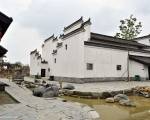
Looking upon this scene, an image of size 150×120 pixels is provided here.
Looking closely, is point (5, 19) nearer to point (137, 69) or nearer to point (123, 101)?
point (123, 101)

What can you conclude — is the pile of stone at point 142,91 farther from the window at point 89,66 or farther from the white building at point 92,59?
the window at point 89,66

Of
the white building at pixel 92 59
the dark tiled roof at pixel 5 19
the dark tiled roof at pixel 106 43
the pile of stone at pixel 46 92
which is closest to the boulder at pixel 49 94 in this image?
the pile of stone at pixel 46 92

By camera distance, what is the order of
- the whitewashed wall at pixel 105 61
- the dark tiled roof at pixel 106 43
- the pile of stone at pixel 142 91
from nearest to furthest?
1. the pile of stone at pixel 142 91
2. the whitewashed wall at pixel 105 61
3. the dark tiled roof at pixel 106 43

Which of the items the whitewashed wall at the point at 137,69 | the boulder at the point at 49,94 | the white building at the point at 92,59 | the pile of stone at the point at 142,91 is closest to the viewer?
the boulder at the point at 49,94

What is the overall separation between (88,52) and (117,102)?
38.1ft

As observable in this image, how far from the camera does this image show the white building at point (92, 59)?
24.9 meters

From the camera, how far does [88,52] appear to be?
25.0 meters

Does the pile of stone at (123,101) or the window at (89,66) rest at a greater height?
the window at (89,66)

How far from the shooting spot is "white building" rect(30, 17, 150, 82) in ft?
81.7

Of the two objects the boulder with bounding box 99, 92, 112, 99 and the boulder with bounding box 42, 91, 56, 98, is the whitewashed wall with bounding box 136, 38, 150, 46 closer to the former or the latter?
the boulder with bounding box 99, 92, 112, 99

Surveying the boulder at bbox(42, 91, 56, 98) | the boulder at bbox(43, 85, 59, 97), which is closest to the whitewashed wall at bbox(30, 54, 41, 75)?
the boulder at bbox(43, 85, 59, 97)

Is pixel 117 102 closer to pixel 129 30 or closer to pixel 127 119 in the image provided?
pixel 127 119

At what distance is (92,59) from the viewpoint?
25.3 metres

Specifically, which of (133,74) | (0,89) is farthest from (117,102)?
(133,74)
